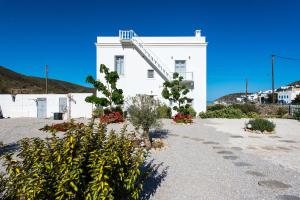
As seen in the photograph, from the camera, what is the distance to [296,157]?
7.19 m

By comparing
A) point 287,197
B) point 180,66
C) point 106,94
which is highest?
point 180,66

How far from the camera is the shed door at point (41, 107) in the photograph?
2240cm

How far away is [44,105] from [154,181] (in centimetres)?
2010

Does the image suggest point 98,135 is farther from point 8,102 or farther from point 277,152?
point 8,102

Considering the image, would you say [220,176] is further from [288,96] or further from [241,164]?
[288,96]

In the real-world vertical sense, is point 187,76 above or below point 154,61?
below

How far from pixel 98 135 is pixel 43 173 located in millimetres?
898

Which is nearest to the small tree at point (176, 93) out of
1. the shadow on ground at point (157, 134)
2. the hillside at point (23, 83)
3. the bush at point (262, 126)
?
the bush at point (262, 126)

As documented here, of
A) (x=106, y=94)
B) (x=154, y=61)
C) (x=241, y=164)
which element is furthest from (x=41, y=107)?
(x=241, y=164)

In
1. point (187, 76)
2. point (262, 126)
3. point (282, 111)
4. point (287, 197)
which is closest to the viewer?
point (287, 197)

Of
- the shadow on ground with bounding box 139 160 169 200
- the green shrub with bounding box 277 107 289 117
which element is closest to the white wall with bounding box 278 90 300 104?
the green shrub with bounding box 277 107 289 117

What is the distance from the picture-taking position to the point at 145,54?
853 inches

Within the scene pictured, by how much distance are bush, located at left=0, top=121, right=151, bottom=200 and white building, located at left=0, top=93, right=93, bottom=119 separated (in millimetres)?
19482

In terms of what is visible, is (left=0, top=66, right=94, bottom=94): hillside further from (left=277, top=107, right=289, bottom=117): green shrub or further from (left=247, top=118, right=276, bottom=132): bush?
(left=247, top=118, right=276, bottom=132): bush
